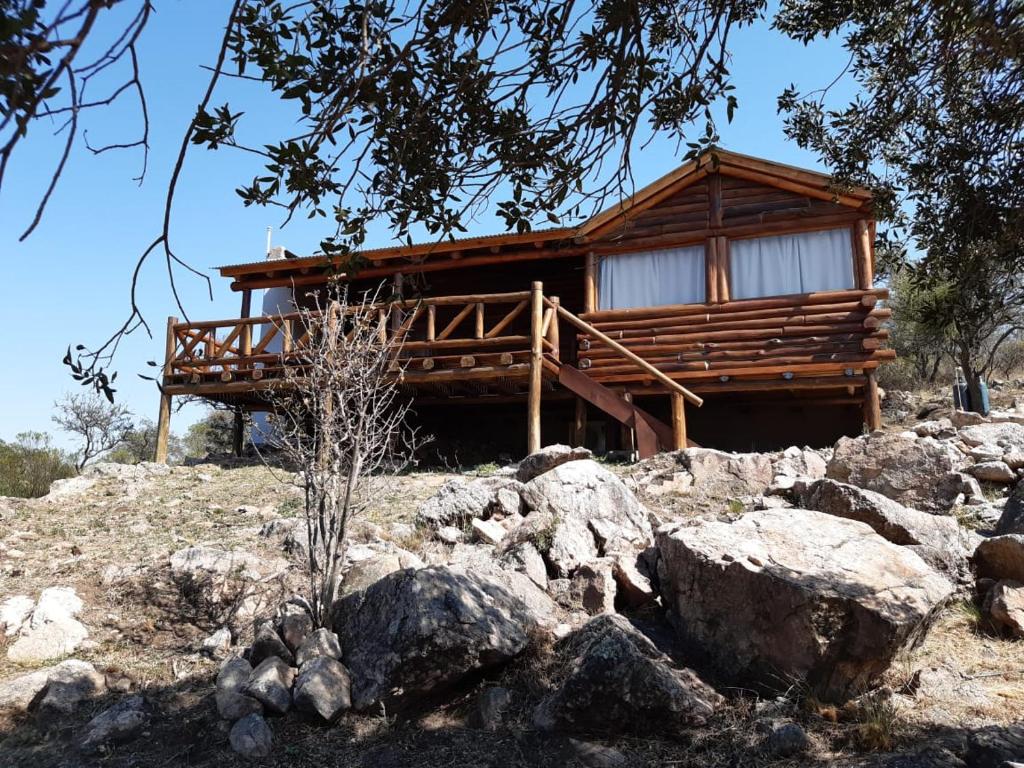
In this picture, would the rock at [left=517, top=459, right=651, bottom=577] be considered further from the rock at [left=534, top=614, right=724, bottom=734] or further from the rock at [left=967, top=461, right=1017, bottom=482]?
the rock at [left=967, top=461, right=1017, bottom=482]

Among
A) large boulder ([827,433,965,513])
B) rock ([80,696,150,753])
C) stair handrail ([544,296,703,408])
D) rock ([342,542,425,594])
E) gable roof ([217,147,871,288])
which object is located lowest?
rock ([80,696,150,753])

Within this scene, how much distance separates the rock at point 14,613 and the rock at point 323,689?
2683mm

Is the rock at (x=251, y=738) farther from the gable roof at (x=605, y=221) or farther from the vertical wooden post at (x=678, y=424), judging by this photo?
the gable roof at (x=605, y=221)

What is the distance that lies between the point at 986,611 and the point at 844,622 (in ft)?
5.48

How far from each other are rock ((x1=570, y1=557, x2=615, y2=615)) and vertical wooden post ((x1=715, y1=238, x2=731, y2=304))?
803 cm

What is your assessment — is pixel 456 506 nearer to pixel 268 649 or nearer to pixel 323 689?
pixel 268 649

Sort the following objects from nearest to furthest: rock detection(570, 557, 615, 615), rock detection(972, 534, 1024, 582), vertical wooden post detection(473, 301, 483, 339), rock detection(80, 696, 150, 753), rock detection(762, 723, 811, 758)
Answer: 1. rock detection(762, 723, 811, 758)
2. rock detection(80, 696, 150, 753)
3. rock detection(972, 534, 1024, 582)
4. rock detection(570, 557, 615, 615)
5. vertical wooden post detection(473, 301, 483, 339)

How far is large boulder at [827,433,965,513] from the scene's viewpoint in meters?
7.44

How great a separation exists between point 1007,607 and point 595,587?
8.71 ft

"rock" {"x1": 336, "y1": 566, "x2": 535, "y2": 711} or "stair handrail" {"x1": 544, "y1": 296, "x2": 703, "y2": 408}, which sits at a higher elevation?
"stair handrail" {"x1": 544, "y1": 296, "x2": 703, "y2": 408}

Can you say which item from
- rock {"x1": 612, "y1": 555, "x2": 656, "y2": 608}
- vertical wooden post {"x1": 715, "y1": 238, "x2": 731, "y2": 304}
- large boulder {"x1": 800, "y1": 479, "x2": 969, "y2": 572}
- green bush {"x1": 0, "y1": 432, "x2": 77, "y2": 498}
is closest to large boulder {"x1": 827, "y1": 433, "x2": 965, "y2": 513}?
large boulder {"x1": 800, "y1": 479, "x2": 969, "y2": 572}

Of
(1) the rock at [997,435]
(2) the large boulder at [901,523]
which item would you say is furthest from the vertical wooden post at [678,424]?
(2) the large boulder at [901,523]

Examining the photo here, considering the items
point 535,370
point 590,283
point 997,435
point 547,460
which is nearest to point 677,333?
point 590,283

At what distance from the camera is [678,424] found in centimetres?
1134
